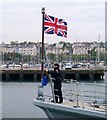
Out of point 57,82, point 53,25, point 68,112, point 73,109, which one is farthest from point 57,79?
point 53,25

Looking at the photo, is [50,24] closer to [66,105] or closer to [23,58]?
[66,105]

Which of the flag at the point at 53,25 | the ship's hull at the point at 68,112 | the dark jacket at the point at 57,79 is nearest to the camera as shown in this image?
the ship's hull at the point at 68,112

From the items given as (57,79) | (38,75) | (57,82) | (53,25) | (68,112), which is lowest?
(38,75)

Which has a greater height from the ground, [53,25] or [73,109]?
[53,25]

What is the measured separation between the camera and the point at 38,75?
3036 inches

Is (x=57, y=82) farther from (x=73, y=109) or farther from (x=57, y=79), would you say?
(x=73, y=109)

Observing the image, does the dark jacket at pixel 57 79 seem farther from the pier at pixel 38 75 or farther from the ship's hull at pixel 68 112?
the pier at pixel 38 75

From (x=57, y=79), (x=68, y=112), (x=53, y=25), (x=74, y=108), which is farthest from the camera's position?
(x=53, y=25)

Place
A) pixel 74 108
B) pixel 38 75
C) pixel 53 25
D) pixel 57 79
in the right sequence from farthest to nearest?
1. pixel 38 75
2. pixel 53 25
3. pixel 57 79
4. pixel 74 108

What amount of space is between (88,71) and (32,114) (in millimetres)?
53522

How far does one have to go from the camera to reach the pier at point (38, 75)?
3044 inches

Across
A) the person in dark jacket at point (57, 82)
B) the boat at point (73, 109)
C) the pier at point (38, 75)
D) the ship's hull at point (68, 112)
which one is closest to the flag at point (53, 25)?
the boat at point (73, 109)

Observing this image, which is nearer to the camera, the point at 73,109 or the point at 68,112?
the point at 73,109

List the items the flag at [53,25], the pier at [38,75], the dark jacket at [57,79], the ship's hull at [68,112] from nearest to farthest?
the ship's hull at [68,112]
the dark jacket at [57,79]
the flag at [53,25]
the pier at [38,75]
